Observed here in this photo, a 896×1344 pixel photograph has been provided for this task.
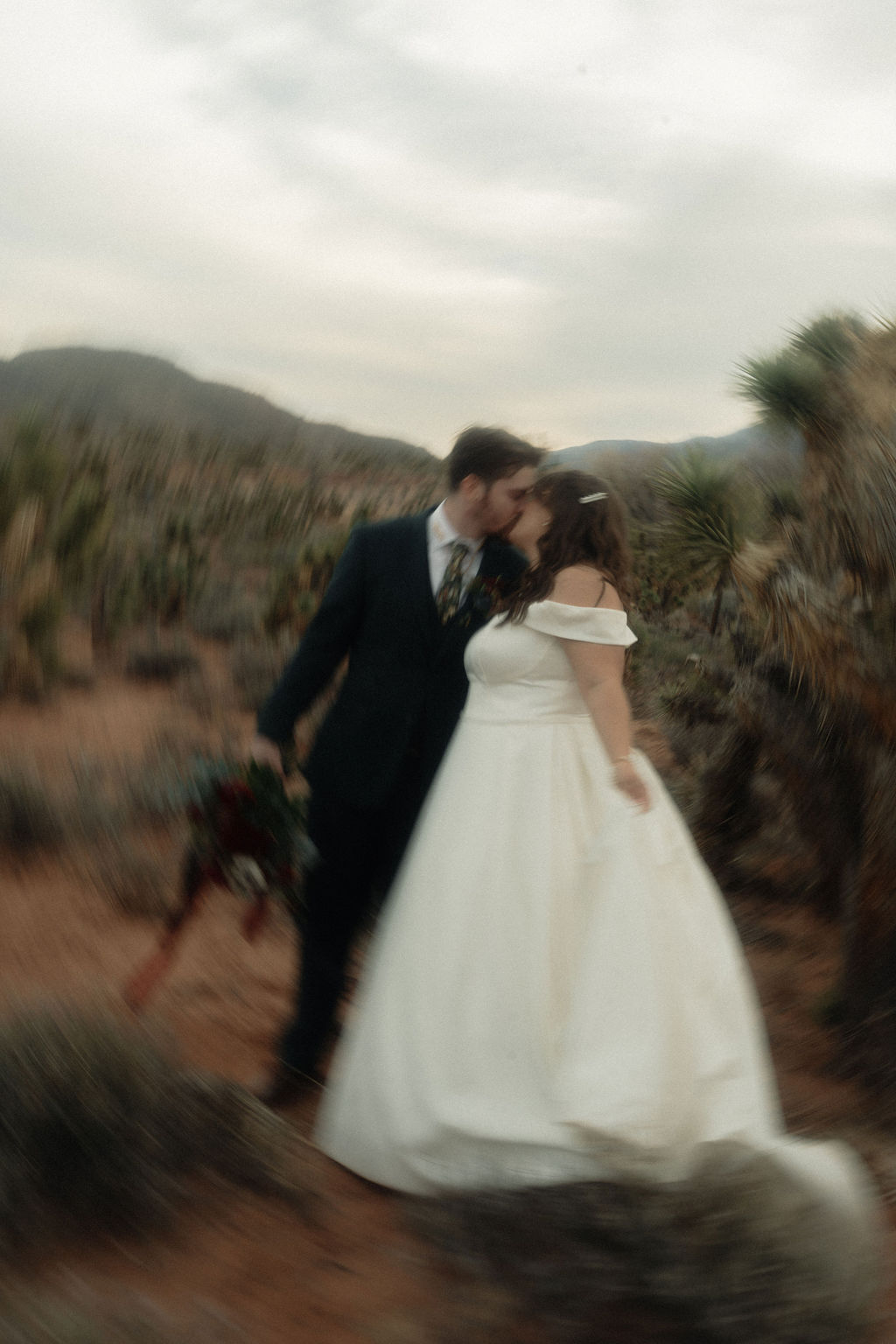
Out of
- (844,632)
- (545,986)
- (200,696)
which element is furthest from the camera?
(200,696)

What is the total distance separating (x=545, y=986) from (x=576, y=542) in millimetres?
1149

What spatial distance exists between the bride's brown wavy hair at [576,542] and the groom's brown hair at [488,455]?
0.24 m

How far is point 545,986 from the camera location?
3.02m

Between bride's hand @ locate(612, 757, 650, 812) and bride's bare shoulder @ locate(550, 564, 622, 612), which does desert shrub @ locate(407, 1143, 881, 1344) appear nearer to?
bride's hand @ locate(612, 757, 650, 812)

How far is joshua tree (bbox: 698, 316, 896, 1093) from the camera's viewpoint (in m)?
4.22

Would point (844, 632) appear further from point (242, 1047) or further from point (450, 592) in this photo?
point (242, 1047)

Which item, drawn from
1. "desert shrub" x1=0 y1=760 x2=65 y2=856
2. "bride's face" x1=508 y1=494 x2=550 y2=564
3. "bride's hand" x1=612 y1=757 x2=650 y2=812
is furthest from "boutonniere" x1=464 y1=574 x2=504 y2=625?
"desert shrub" x1=0 y1=760 x2=65 y2=856

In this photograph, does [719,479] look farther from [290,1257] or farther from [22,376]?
[22,376]

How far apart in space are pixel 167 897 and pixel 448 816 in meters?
2.84

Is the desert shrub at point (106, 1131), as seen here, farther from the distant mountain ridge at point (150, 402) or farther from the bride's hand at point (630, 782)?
the distant mountain ridge at point (150, 402)

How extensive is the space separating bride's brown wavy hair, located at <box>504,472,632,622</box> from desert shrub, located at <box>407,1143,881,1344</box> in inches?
56.4

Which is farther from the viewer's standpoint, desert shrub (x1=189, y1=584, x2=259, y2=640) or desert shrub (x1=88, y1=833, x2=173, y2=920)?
desert shrub (x1=189, y1=584, x2=259, y2=640)

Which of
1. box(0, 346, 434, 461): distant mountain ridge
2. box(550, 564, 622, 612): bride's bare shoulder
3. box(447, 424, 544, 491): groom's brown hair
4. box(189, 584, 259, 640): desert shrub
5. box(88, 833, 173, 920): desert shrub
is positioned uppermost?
box(0, 346, 434, 461): distant mountain ridge

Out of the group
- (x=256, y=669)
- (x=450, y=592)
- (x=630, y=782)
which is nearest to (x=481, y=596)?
(x=450, y=592)
